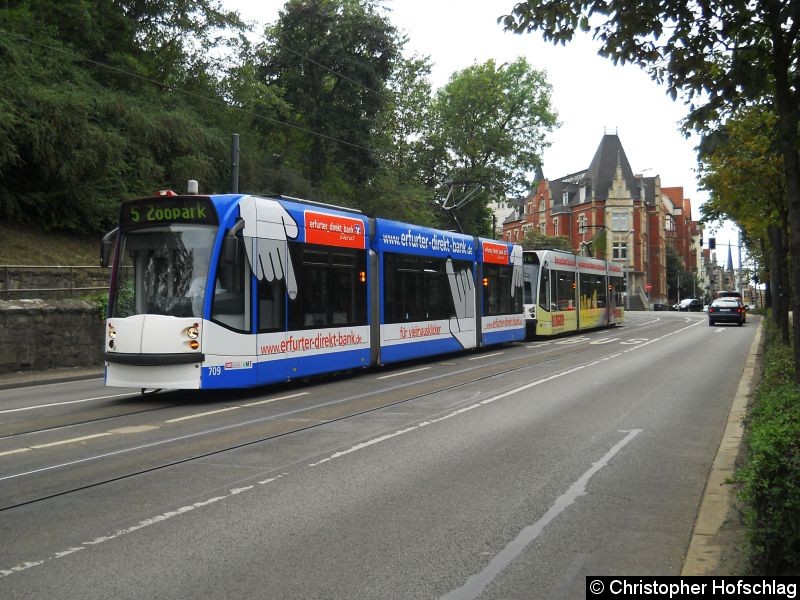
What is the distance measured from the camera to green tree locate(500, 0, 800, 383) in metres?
8.34

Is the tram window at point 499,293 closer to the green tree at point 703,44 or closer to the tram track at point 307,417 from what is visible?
the tram track at point 307,417

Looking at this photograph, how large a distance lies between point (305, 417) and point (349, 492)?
438 cm

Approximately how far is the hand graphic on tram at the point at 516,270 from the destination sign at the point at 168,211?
15.0 meters

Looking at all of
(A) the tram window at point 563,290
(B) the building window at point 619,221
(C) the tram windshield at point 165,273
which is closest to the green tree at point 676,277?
(B) the building window at point 619,221

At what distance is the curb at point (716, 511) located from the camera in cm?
473

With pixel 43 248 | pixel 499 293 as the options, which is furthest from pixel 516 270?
pixel 43 248

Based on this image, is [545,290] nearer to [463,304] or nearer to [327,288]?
[463,304]

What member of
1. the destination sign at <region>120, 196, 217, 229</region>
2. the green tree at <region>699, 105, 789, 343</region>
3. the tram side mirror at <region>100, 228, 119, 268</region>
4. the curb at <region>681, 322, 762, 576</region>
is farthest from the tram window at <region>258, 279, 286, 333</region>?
the green tree at <region>699, 105, 789, 343</region>

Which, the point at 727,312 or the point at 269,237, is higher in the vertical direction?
the point at 269,237

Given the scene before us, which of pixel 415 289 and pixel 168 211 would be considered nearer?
pixel 168 211

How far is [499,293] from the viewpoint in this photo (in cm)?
2456

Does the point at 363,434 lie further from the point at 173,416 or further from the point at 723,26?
the point at 723,26

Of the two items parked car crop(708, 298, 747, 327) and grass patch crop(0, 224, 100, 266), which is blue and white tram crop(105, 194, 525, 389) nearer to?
grass patch crop(0, 224, 100, 266)

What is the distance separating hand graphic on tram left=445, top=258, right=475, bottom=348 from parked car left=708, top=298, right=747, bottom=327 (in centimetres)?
2610
